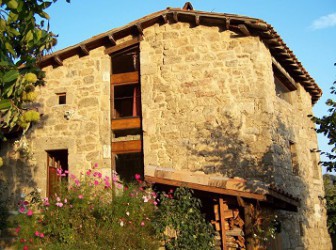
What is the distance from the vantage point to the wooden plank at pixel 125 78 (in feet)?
32.6

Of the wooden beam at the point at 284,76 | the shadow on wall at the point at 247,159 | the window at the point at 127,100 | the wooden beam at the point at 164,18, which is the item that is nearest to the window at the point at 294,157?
the shadow on wall at the point at 247,159

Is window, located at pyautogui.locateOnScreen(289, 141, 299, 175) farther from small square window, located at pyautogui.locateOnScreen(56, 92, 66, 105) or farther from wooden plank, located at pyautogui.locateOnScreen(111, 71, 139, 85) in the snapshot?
small square window, located at pyautogui.locateOnScreen(56, 92, 66, 105)

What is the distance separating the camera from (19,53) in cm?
433

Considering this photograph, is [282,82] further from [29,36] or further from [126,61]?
[29,36]

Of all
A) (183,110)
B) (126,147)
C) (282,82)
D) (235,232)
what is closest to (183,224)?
(235,232)

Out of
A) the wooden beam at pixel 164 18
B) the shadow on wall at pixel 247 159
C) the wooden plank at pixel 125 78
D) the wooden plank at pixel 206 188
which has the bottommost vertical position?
the wooden plank at pixel 206 188

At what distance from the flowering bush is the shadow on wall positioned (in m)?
1.88

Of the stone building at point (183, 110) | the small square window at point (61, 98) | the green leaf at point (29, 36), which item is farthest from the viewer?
the small square window at point (61, 98)

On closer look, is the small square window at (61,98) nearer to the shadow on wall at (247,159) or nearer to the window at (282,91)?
the shadow on wall at (247,159)

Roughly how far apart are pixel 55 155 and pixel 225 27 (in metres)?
5.26

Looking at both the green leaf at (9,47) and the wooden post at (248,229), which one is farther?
the wooden post at (248,229)

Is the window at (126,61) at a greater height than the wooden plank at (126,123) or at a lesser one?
greater

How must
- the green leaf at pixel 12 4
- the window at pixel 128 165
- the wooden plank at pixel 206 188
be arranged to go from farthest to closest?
the window at pixel 128 165 < the wooden plank at pixel 206 188 < the green leaf at pixel 12 4

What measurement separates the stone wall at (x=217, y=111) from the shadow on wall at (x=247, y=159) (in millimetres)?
20
